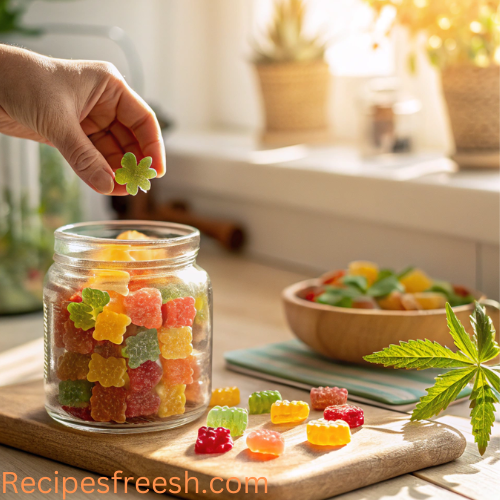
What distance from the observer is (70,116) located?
78 centimetres

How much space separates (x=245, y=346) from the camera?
115cm

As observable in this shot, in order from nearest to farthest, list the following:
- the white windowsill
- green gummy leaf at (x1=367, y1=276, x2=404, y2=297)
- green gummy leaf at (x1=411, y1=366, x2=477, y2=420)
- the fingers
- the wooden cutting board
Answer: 1. the wooden cutting board
2. green gummy leaf at (x1=411, y1=366, x2=477, y2=420)
3. the fingers
4. green gummy leaf at (x1=367, y1=276, x2=404, y2=297)
5. the white windowsill

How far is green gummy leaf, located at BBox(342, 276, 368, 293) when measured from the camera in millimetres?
1050

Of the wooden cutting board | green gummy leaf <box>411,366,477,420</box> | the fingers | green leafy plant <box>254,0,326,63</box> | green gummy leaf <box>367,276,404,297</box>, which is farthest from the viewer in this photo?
green leafy plant <box>254,0,326,63</box>

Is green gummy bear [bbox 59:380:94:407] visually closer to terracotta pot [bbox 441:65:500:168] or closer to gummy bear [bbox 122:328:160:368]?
gummy bear [bbox 122:328:160:368]

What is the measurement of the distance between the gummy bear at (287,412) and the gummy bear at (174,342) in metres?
0.12

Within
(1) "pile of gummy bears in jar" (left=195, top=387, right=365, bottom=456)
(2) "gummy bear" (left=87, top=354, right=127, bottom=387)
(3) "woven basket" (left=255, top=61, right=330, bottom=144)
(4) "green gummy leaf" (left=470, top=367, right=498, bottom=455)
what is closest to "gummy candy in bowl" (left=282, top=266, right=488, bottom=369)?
(1) "pile of gummy bears in jar" (left=195, top=387, right=365, bottom=456)

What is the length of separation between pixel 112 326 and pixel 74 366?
0.06 metres

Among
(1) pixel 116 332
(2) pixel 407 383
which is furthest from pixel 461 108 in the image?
(1) pixel 116 332

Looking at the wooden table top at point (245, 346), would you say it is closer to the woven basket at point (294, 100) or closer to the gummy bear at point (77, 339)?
the gummy bear at point (77, 339)

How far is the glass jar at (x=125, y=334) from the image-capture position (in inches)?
28.9

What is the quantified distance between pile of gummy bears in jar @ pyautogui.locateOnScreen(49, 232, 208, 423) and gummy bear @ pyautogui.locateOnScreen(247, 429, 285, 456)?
0.34 feet

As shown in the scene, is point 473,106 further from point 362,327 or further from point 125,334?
point 125,334

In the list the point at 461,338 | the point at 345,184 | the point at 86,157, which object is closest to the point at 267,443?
the point at 461,338
